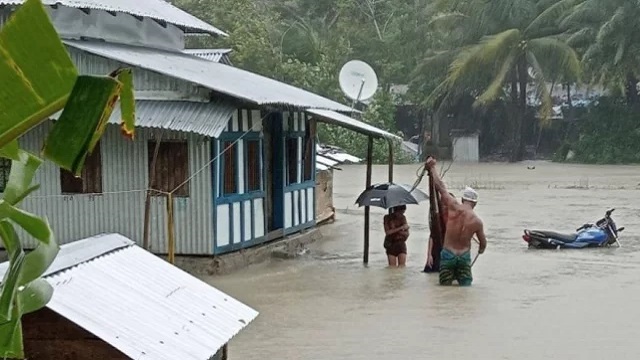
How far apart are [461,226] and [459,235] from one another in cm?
A: 15

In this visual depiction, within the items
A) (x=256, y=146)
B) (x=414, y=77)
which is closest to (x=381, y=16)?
(x=414, y=77)

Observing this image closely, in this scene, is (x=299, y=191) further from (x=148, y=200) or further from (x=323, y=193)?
(x=148, y=200)

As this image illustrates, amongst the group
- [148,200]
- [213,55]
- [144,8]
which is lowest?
[148,200]

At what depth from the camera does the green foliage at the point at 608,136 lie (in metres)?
38.3

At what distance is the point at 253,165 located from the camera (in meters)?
14.1

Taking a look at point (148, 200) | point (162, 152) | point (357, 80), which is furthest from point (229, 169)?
point (357, 80)

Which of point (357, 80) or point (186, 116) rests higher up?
point (357, 80)

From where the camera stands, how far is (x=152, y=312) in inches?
135

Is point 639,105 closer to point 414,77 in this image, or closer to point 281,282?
point 414,77

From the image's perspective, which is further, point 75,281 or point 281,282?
point 281,282

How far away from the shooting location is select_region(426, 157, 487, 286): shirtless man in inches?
466

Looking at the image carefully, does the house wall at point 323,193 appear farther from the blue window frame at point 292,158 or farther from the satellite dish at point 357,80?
the satellite dish at point 357,80

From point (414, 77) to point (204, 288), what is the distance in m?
36.3

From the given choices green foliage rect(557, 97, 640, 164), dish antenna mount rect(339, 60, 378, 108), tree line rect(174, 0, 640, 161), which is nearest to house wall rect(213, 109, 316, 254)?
dish antenna mount rect(339, 60, 378, 108)
